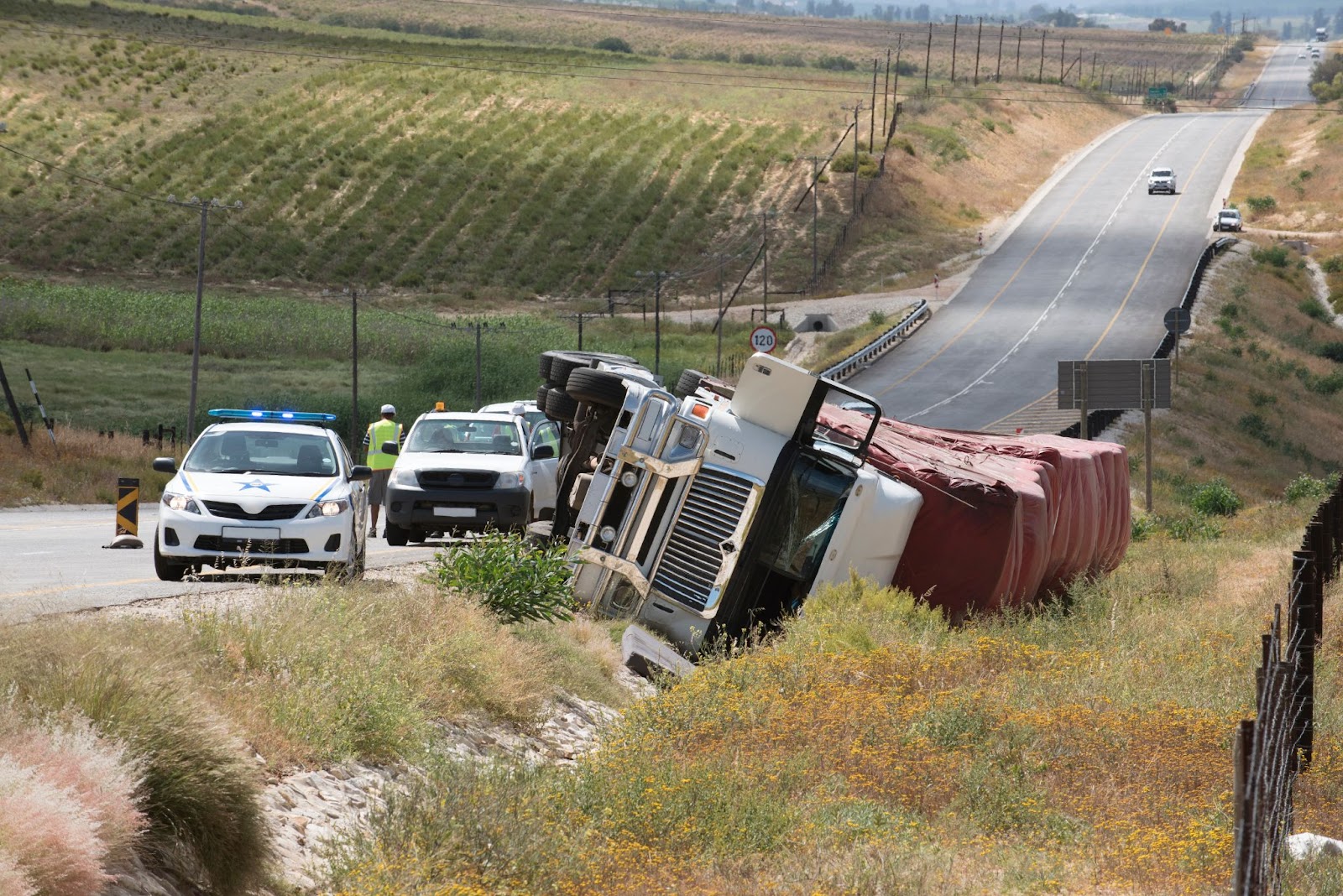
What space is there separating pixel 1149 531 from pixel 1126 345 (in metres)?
36.1

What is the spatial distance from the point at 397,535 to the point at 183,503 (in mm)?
6349

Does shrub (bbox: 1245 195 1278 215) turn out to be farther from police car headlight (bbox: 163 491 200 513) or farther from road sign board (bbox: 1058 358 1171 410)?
police car headlight (bbox: 163 491 200 513)

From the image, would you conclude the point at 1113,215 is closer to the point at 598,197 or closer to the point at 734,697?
the point at 598,197

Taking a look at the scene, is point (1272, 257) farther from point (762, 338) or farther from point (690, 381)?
point (690, 381)

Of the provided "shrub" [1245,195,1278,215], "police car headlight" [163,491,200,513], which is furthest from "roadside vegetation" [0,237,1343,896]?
"shrub" [1245,195,1278,215]

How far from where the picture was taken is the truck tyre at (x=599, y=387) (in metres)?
16.8

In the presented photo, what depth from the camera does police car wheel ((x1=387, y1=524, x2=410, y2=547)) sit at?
2123 centimetres

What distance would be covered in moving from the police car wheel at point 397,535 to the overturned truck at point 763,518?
6270mm

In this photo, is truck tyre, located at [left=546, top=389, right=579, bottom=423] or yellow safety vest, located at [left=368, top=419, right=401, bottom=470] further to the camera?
yellow safety vest, located at [left=368, top=419, right=401, bottom=470]

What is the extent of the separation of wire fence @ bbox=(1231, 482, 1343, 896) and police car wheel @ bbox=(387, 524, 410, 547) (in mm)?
12164

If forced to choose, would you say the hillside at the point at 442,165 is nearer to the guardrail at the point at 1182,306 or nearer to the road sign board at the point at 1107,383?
the guardrail at the point at 1182,306

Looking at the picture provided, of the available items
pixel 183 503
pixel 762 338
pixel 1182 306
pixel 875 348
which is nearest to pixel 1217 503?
pixel 762 338

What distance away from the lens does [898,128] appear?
4626 inches

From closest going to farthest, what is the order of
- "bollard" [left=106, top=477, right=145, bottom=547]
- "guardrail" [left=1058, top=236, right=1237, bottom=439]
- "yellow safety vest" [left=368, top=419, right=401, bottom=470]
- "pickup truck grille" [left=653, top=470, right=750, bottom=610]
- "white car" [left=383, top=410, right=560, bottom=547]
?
"pickup truck grille" [left=653, top=470, right=750, bottom=610] → "bollard" [left=106, top=477, right=145, bottom=547] → "white car" [left=383, top=410, right=560, bottom=547] → "yellow safety vest" [left=368, top=419, right=401, bottom=470] → "guardrail" [left=1058, top=236, right=1237, bottom=439]
